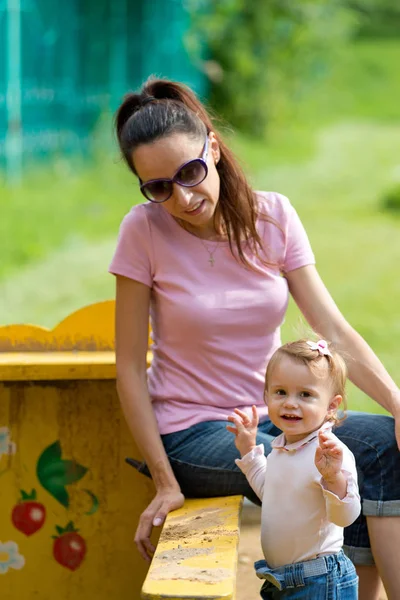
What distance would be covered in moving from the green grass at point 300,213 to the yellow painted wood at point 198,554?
0.49m

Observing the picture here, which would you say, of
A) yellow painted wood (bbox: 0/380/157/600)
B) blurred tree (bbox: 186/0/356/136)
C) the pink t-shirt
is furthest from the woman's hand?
blurred tree (bbox: 186/0/356/136)

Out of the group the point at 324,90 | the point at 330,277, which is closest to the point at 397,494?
the point at 330,277

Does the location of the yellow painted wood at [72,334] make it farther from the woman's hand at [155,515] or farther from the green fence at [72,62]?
the green fence at [72,62]

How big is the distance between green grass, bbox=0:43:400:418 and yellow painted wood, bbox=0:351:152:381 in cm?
62

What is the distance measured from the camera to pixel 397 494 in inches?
107

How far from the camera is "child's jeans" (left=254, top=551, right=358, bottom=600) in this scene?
2.49 m

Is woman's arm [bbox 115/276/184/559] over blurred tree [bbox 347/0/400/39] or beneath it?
beneath

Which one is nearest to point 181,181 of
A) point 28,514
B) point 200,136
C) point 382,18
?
point 200,136

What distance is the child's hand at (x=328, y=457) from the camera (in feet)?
7.69

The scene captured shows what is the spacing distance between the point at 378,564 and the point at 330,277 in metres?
6.36

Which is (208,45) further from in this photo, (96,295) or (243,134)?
(96,295)

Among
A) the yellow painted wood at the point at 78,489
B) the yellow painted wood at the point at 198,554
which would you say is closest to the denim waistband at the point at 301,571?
the yellow painted wood at the point at 198,554

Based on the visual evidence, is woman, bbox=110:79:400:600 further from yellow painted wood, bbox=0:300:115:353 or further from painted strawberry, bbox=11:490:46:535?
painted strawberry, bbox=11:490:46:535

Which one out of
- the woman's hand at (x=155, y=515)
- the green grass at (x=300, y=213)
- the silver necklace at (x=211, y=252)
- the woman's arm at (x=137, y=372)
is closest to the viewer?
the woman's hand at (x=155, y=515)
